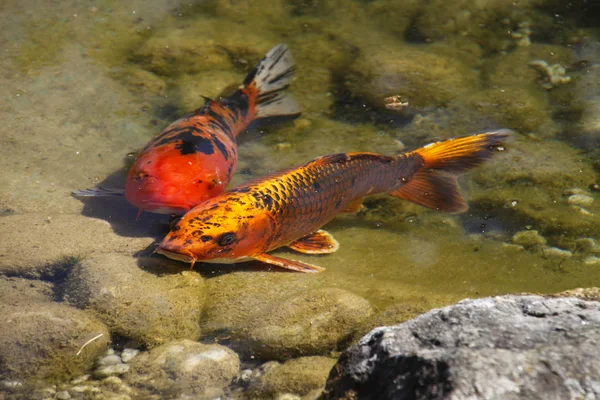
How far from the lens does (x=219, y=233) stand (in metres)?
3.59

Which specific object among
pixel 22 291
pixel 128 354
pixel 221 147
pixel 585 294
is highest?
pixel 585 294

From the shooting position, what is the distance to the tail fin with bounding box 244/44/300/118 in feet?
17.8

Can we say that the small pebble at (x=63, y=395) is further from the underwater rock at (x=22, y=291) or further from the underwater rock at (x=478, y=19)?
the underwater rock at (x=478, y=19)

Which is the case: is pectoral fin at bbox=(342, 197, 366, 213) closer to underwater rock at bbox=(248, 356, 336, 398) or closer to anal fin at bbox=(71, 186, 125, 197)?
underwater rock at bbox=(248, 356, 336, 398)

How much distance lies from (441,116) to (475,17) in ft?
6.86

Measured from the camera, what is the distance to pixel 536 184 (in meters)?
4.56

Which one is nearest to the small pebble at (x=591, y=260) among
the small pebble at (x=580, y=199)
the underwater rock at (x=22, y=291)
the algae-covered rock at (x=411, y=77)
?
the small pebble at (x=580, y=199)

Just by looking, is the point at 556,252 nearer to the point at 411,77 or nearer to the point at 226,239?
the point at 226,239

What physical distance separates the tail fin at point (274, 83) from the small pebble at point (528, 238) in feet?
7.79

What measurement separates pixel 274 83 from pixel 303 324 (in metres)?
2.97

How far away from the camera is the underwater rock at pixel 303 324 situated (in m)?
3.11

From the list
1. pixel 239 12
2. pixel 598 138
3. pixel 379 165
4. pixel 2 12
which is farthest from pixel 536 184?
pixel 2 12

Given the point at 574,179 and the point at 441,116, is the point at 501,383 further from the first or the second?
the point at 441,116

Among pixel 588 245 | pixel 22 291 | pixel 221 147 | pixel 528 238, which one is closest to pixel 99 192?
pixel 221 147
